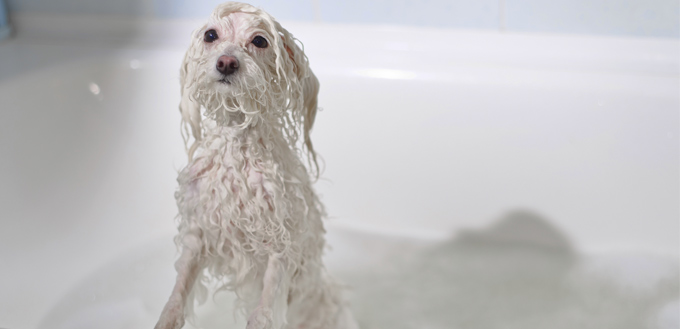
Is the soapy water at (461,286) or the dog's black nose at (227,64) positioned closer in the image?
the dog's black nose at (227,64)

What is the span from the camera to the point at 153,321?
983mm

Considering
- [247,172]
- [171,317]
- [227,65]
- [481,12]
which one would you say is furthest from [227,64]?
[481,12]

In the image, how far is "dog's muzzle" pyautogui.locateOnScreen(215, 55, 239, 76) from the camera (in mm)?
500

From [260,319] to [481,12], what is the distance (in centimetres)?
67

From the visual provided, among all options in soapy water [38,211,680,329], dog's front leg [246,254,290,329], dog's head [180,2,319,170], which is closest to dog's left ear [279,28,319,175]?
dog's head [180,2,319,170]

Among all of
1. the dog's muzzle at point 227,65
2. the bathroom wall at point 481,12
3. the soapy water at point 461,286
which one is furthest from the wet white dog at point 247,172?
the bathroom wall at point 481,12

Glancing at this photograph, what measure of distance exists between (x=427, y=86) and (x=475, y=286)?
0.34 meters

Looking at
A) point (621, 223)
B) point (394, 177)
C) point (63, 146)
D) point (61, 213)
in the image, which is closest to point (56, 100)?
point (63, 146)

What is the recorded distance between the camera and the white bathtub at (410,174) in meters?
0.96

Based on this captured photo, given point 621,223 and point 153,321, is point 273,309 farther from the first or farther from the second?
point 621,223

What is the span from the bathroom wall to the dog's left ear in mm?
473

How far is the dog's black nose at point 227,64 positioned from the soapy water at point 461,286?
50cm

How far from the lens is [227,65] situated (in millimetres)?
501

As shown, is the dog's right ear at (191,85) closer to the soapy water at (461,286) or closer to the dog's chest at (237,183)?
the dog's chest at (237,183)
